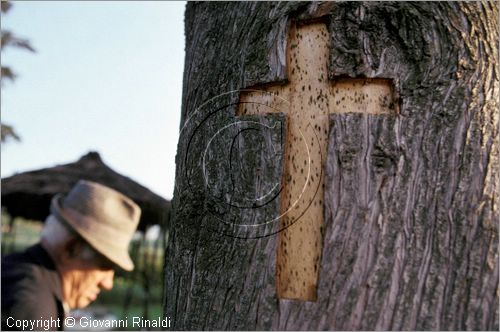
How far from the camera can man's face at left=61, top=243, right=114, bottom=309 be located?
2.94 meters

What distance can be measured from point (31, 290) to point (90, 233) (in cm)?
50

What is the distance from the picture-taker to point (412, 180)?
4.99 ft

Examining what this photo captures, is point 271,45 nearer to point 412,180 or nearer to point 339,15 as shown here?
point 339,15

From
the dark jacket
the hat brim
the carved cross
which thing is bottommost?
the dark jacket

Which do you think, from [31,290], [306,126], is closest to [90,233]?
[31,290]

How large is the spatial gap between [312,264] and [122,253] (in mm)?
→ 1828

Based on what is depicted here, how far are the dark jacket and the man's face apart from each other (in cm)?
8

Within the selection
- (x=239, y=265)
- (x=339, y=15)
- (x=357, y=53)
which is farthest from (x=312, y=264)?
(x=339, y=15)

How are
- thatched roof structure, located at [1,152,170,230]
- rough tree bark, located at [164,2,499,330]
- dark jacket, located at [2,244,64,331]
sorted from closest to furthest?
rough tree bark, located at [164,2,499,330], dark jacket, located at [2,244,64,331], thatched roof structure, located at [1,152,170,230]

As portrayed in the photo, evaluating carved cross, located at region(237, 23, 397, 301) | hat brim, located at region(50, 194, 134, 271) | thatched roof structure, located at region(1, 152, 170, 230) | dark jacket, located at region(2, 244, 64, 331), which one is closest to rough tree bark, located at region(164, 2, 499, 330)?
carved cross, located at region(237, 23, 397, 301)

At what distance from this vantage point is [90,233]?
3.00 meters

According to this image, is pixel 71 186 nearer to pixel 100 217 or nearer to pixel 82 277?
pixel 100 217

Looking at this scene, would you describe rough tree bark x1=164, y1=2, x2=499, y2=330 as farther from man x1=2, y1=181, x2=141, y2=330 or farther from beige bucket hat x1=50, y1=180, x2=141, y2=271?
beige bucket hat x1=50, y1=180, x2=141, y2=271

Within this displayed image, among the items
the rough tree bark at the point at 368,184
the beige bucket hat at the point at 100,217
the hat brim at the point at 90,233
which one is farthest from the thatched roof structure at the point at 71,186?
the rough tree bark at the point at 368,184
